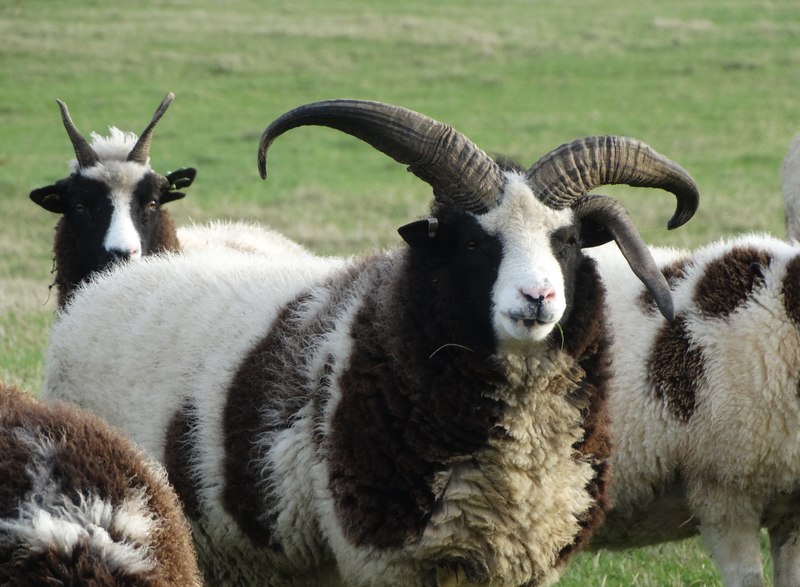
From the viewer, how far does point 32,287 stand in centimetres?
1363

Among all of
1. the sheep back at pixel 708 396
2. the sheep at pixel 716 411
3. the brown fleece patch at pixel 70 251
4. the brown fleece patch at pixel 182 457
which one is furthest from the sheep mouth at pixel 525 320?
the brown fleece patch at pixel 70 251

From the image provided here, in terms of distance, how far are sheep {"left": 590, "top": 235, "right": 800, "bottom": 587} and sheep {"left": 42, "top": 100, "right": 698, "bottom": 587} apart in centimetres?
94

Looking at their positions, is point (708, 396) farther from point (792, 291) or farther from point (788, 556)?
point (788, 556)

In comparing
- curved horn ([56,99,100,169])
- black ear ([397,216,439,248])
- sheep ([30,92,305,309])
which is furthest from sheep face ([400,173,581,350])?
curved horn ([56,99,100,169])

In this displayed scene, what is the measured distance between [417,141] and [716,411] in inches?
84.8

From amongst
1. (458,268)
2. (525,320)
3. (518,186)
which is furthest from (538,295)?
(518,186)

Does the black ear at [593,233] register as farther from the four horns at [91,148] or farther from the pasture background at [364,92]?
the pasture background at [364,92]

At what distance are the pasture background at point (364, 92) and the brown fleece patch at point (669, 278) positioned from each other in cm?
496

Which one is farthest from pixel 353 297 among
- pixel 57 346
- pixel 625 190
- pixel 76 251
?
pixel 625 190

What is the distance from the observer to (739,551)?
6.29 metres

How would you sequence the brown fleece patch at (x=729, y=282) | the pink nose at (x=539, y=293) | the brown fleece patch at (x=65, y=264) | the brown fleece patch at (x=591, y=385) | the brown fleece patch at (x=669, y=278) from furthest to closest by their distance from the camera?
the brown fleece patch at (x=65, y=264) → the brown fleece patch at (x=669, y=278) → the brown fleece patch at (x=729, y=282) → the brown fleece patch at (x=591, y=385) → the pink nose at (x=539, y=293)

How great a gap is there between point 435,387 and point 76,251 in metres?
4.39

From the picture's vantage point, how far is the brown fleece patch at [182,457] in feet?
19.0

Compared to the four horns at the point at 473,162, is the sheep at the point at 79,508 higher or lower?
lower
